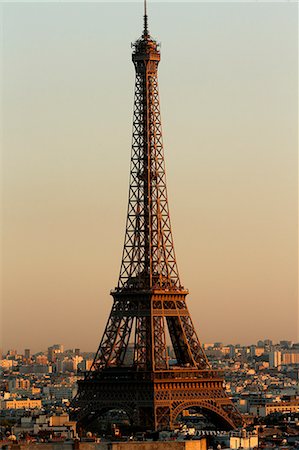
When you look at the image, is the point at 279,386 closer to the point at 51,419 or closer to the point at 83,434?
the point at 51,419

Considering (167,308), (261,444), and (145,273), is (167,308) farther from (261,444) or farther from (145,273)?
(261,444)

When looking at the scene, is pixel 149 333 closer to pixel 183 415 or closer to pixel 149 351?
pixel 149 351

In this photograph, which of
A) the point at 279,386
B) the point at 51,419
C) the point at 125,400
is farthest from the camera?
the point at 279,386

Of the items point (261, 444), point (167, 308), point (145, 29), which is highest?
point (145, 29)

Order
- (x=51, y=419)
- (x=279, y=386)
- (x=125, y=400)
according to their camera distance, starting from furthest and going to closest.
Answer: (x=279, y=386), (x=51, y=419), (x=125, y=400)

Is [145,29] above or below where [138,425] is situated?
above

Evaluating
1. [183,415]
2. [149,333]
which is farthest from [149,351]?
[183,415]

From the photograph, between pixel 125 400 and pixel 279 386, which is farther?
pixel 279 386

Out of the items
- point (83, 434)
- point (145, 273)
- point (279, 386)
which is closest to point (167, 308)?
point (145, 273)
